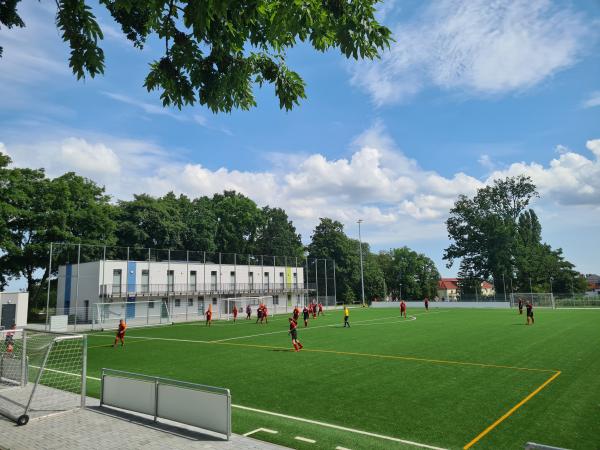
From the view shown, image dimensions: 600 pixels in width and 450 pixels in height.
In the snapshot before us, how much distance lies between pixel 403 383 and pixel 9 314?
112ft

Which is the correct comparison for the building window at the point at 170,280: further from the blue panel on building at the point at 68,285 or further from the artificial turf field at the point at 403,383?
the artificial turf field at the point at 403,383

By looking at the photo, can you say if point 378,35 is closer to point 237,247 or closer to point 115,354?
point 115,354

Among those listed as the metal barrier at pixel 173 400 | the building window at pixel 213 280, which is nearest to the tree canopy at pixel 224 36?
the metal barrier at pixel 173 400

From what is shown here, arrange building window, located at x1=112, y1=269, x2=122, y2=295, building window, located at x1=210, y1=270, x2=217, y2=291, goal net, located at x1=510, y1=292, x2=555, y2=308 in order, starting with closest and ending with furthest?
building window, located at x1=112, y1=269, x2=122, y2=295, building window, located at x1=210, y1=270, x2=217, y2=291, goal net, located at x1=510, y1=292, x2=555, y2=308

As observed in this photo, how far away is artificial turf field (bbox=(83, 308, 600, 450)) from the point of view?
871 centimetres

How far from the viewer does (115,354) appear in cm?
2127

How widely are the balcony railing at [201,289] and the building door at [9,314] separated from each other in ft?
35.6

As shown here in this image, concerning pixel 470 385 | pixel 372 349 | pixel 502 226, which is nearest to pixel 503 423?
pixel 470 385

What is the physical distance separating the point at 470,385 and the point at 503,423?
11.5ft

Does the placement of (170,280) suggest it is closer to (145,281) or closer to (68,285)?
(145,281)

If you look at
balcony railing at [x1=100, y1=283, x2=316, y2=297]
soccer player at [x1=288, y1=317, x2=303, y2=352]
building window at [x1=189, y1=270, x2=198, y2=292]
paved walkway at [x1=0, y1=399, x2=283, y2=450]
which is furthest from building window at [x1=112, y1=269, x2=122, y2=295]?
paved walkway at [x1=0, y1=399, x2=283, y2=450]

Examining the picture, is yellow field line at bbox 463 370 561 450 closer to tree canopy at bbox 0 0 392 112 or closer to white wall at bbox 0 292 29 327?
tree canopy at bbox 0 0 392 112

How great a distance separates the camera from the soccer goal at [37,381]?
10531 mm

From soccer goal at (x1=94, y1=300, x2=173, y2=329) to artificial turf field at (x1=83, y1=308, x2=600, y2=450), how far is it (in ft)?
52.8
